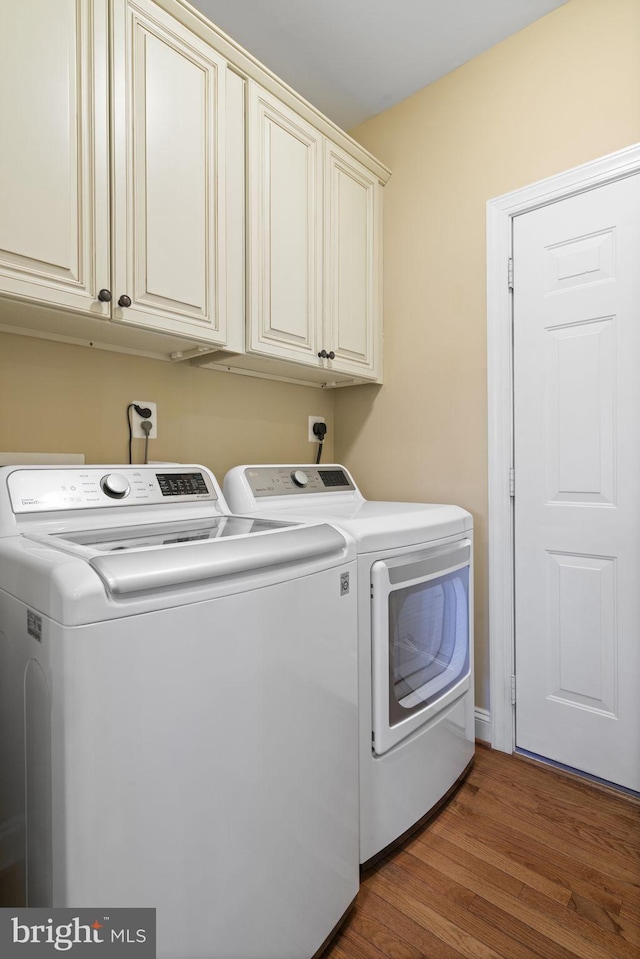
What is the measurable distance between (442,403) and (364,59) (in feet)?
4.64

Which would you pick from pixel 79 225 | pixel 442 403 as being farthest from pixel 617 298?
pixel 79 225

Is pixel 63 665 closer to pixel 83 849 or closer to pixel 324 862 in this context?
pixel 83 849

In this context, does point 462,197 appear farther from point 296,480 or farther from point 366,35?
point 296,480

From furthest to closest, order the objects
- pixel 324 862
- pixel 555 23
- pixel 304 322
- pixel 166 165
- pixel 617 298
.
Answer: pixel 304 322
pixel 555 23
pixel 617 298
pixel 166 165
pixel 324 862

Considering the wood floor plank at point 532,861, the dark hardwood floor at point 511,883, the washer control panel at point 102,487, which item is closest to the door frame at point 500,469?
the dark hardwood floor at point 511,883

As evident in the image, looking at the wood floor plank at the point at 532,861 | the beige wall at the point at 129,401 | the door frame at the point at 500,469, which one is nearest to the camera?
the wood floor plank at the point at 532,861

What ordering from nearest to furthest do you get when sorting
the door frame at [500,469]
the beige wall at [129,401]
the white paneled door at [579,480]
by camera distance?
1. the beige wall at [129,401]
2. the white paneled door at [579,480]
3. the door frame at [500,469]

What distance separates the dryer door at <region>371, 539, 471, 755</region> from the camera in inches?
52.3

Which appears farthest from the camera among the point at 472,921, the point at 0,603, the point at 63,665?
the point at 472,921

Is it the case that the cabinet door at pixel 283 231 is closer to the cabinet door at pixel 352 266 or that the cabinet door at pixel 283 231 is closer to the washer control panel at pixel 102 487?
the cabinet door at pixel 352 266

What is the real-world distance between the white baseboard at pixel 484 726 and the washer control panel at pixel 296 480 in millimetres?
1038

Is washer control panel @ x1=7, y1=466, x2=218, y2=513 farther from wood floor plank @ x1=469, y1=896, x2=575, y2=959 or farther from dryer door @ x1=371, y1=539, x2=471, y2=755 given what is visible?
wood floor plank @ x1=469, y1=896, x2=575, y2=959

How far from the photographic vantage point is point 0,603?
93 cm

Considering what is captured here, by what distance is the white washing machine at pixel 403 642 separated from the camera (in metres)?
1.32
